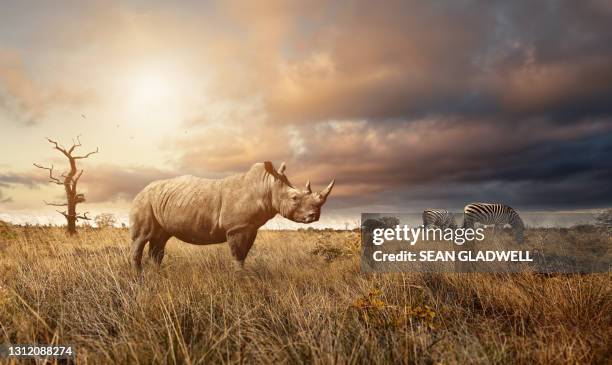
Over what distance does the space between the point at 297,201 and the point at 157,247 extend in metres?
3.47

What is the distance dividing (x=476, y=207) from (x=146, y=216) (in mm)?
13281

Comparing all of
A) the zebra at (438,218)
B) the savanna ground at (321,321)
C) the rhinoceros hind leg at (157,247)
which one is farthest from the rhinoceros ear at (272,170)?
the zebra at (438,218)

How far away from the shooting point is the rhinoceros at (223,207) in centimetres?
783

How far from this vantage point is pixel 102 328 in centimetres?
457

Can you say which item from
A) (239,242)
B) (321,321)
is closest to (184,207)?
(239,242)

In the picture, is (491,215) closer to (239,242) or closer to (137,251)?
(239,242)

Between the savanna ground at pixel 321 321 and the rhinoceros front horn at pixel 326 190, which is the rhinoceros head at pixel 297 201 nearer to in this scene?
the rhinoceros front horn at pixel 326 190

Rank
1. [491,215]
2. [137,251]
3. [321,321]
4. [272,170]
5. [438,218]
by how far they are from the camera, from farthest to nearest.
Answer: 1. [438,218]
2. [491,215]
3. [137,251]
4. [272,170]
5. [321,321]

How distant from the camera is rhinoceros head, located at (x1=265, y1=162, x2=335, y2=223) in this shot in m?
7.76

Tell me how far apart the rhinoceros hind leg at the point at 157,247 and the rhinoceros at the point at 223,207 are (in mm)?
64

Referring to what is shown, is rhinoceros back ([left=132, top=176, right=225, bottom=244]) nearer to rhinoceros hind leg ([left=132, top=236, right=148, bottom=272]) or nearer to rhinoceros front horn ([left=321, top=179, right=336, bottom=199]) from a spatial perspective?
rhinoceros hind leg ([left=132, top=236, right=148, bottom=272])

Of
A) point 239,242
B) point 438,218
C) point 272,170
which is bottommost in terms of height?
point 239,242

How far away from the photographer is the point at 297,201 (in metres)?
7.79

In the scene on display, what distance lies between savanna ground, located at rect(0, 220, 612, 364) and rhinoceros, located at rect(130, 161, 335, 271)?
107 cm
